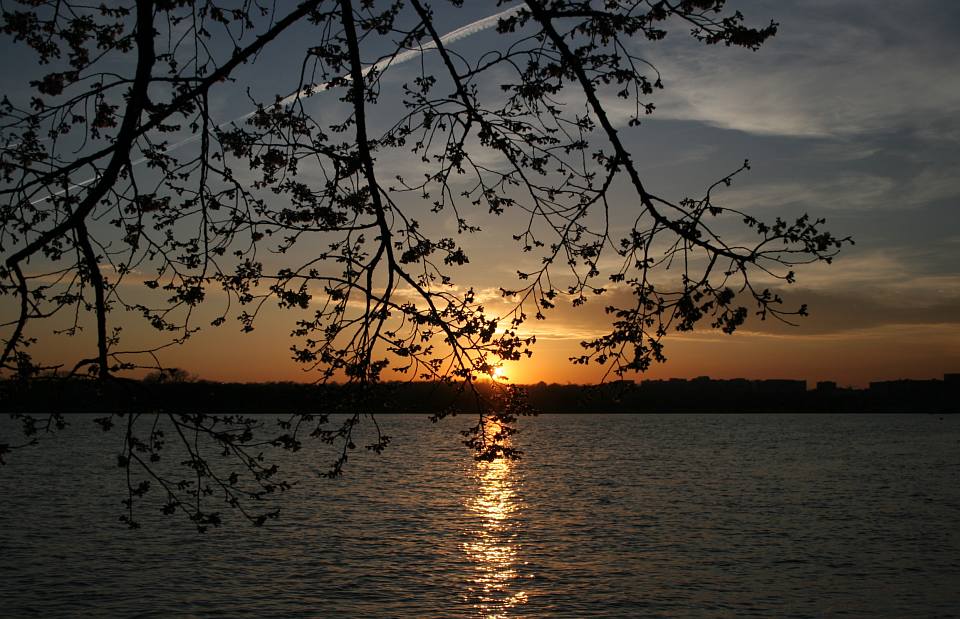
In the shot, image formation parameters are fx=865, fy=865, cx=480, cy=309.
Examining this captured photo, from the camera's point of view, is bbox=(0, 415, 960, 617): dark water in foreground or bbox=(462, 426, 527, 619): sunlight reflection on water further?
bbox=(462, 426, 527, 619): sunlight reflection on water

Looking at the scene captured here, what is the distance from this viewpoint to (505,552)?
37.7 meters

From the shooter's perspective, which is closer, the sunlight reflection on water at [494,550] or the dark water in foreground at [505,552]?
the dark water in foreground at [505,552]

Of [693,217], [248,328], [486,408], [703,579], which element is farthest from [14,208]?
[703,579]

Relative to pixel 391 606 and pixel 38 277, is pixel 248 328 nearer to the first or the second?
pixel 38 277

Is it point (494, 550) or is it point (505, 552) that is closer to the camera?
point (505, 552)

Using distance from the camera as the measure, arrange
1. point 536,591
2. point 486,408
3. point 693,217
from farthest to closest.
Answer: point 536,591
point 486,408
point 693,217

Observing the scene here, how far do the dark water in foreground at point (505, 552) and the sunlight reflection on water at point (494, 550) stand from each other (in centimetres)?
16

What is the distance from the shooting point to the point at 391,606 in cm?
2741

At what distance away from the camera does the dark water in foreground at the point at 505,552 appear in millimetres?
28281

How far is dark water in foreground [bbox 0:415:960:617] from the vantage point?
92.8 feet

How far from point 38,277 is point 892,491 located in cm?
6959

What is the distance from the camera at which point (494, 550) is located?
3812 cm

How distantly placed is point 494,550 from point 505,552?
0.62 m

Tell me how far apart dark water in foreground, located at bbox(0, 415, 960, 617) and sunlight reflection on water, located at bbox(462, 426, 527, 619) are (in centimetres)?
16
